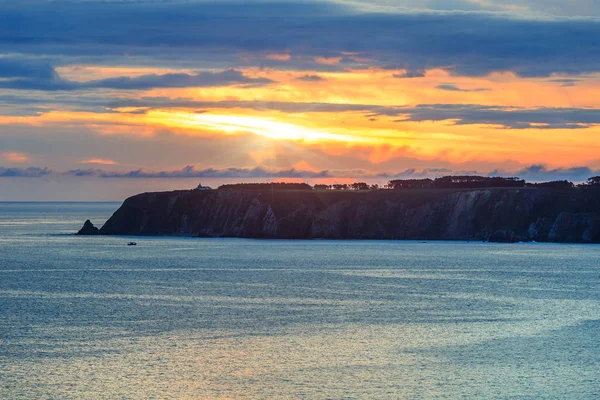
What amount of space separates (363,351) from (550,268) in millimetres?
76527

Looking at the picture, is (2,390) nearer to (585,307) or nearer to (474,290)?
(585,307)

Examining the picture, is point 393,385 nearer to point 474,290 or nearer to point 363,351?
point 363,351

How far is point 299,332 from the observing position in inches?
2648

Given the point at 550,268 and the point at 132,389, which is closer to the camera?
the point at 132,389

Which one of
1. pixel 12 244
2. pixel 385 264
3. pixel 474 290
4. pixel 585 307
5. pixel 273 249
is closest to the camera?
pixel 585 307

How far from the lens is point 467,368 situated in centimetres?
5500

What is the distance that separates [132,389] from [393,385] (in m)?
13.9

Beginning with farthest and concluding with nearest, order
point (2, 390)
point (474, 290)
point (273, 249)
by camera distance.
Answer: point (273, 249)
point (474, 290)
point (2, 390)

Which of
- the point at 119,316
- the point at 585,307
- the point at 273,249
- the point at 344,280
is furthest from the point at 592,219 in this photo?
the point at 119,316

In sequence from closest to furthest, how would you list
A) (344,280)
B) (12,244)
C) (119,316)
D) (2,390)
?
1. (2,390)
2. (119,316)
3. (344,280)
4. (12,244)

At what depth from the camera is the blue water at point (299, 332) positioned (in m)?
50.3

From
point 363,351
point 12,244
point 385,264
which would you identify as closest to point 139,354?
point 363,351

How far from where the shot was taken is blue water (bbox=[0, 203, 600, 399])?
5031cm

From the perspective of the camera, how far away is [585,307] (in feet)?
276
